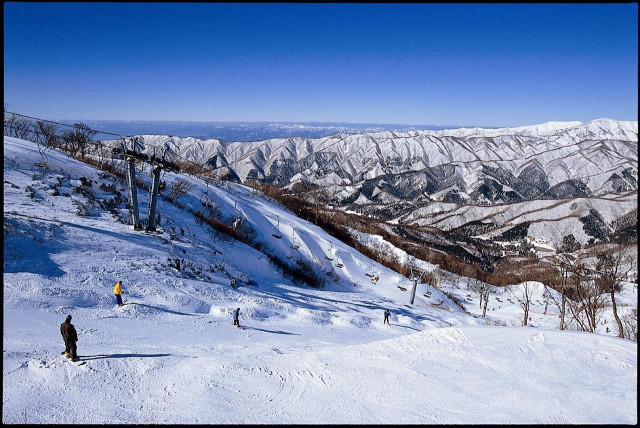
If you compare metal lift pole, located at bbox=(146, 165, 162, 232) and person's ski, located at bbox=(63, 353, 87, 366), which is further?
metal lift pole, located at bbox=(146, 165, 162, 232)

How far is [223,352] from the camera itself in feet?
32.5

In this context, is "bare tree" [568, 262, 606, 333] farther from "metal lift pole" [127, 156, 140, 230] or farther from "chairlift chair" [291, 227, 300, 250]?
"metal lift pole" [127, 156, 140, 230]

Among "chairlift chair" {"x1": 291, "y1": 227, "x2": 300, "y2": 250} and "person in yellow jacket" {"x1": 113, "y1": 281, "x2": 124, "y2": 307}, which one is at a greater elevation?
"person in yellow jacket" {"x1": 113, "y1": 281, "x2": 124, "y2": 307}

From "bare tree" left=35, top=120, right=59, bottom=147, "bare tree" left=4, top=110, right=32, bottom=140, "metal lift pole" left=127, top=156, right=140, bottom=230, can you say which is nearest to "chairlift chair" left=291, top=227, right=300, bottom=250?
"metal lift pole" left=127, top=156, right=140, bottom=230

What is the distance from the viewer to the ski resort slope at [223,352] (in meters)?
7.09

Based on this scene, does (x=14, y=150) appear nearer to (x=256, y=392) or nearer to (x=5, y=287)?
(x=5, y=287)

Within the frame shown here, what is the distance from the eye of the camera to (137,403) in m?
6.83

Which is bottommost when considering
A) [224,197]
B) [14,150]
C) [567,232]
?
[567,232]

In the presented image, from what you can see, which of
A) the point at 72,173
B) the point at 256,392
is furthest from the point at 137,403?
the point at 72,173

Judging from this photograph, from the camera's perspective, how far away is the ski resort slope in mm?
7090

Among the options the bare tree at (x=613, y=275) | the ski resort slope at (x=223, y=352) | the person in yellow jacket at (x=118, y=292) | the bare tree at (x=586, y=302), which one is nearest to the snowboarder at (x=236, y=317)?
the ski resort slope at (x=223, y=352)

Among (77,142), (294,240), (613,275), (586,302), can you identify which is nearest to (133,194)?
(294,240)

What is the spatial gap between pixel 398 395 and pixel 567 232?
470 feet

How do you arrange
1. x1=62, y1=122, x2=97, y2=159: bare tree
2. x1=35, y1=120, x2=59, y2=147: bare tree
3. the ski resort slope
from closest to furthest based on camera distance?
the ski resort slope < x1=62, y1=122, x2=97, y2=159: bare tree < x1=35, y1=120, x2=59, y2=147: bare tree
